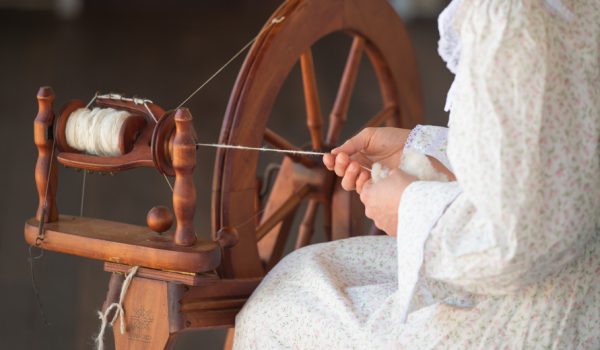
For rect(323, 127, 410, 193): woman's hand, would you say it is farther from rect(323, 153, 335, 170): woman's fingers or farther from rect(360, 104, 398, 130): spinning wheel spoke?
rect(360, 104, 398, 130): spinning wheel spoke

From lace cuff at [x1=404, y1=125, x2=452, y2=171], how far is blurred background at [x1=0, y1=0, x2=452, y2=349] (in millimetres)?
825

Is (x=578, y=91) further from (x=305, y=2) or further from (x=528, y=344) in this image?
(x=305, y=2)

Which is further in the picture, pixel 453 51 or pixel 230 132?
pixel 230 132

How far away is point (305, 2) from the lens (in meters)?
1.84

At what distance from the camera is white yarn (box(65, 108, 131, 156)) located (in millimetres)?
1515

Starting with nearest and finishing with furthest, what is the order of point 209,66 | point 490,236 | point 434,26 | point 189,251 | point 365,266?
point 490,236, point 189,251, point 365,266, point 209,66, point 434,26

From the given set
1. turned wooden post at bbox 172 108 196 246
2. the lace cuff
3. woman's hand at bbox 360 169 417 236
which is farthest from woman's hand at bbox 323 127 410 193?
turned wooden post at bbox 172 108 196 246

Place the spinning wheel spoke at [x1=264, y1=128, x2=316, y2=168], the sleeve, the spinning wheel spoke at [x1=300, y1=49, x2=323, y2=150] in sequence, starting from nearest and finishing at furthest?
the sleeve, the spinning wheel spoke at [x1=264, y1=128, x2=316, y2=168], the spinning wheel spoke at [x1=300, y1=49, x2=323, y2=150]

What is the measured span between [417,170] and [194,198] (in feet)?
1.22

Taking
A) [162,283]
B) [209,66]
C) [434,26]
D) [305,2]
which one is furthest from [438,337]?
[434,26]

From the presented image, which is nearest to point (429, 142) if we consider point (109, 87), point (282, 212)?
point (282, 212)

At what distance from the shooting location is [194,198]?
149cm

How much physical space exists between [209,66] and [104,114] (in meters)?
3.75

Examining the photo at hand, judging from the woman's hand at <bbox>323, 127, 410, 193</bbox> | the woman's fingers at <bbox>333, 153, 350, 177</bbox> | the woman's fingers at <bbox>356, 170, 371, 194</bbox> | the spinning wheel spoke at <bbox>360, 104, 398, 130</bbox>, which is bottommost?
the woman's fingers at <bbox>356, 170, 371, 194</bbox>
